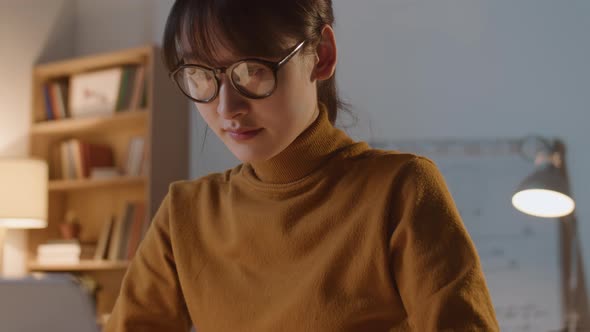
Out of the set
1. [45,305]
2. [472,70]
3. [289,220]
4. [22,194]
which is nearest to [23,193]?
[22,194]

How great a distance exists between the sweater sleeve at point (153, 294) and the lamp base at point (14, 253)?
288 cm

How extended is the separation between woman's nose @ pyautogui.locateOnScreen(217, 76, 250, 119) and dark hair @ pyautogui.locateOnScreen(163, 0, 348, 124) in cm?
4

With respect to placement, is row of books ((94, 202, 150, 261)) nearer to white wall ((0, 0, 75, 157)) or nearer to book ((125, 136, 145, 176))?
book ((125, 136, 145, 176))

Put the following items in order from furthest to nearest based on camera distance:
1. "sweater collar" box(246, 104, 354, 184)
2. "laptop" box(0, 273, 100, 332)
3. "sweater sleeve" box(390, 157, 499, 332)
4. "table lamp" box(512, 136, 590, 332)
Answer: "table lamp" box(512, 136, 590, 332), "sweater collar" box(246, 104, 354, 184), "sweater sleeve" box(390, 157, 499, 332), "laptop" box(0, 273, 100, 332)

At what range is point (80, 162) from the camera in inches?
142

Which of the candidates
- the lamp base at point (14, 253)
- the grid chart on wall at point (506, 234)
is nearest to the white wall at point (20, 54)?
the lamp base at point (14, 253)

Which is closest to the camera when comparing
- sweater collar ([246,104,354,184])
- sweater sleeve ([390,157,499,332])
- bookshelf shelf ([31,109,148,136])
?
sweater sleeve ([390,157,499,332])

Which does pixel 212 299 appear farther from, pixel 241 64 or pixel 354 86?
pixel 354 86

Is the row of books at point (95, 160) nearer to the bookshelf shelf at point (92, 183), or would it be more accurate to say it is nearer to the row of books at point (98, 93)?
the bookshelf shelf at point (92, 183)

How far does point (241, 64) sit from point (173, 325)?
420mm

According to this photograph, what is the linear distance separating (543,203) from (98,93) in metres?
2.36

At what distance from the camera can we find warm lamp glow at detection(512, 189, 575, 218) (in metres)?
2.22

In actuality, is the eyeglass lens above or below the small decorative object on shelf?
above

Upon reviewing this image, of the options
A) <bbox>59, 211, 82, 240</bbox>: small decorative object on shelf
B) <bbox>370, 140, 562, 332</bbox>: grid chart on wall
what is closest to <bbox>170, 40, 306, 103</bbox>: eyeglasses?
<bbox>370, 140, 562, 332</bbox>: grid chart on wall
